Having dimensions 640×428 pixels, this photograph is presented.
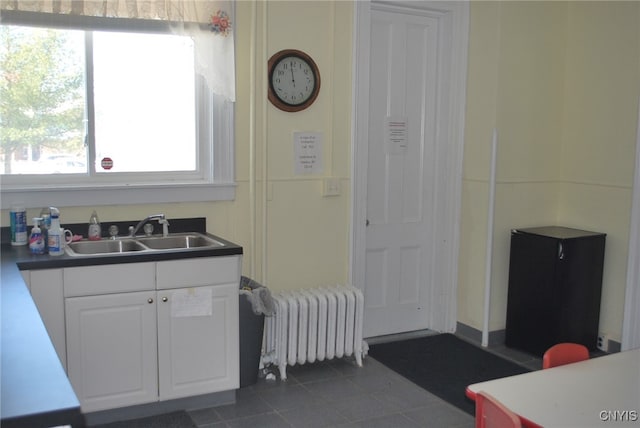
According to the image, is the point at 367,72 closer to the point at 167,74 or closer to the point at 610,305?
the point at 167,74

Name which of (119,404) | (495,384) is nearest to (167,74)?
(119,404)

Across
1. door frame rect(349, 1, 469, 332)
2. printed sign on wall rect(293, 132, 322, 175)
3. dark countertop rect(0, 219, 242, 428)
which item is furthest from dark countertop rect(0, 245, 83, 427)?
door frame rect(349, 1, 469, 332)

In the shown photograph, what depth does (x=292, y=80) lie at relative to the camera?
152 inches

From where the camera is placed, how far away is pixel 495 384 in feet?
6.81

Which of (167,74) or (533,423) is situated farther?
(167,74)

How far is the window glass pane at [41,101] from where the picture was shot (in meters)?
3.29

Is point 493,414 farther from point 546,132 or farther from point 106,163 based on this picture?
point 546,132

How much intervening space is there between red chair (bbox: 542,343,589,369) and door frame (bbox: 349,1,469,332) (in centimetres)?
193

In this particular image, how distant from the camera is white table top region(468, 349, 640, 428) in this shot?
184 centimetres

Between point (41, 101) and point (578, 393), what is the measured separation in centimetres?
285

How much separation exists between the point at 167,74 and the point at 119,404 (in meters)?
1.77

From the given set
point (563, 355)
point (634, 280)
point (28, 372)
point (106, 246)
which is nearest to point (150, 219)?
point (106, 246)

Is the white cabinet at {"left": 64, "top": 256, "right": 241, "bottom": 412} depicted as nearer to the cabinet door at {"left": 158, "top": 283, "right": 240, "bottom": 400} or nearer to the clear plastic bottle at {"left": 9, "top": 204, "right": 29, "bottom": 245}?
the cabinet door at {"left": 158, "top": 283, "right": 240, "bottom": 400}

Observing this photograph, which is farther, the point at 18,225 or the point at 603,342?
the point at 603,342
